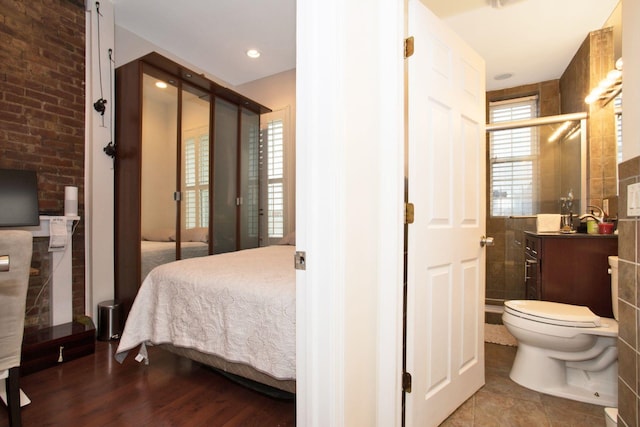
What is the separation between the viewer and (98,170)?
2840 mm

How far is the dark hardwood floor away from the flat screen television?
3.51 ft

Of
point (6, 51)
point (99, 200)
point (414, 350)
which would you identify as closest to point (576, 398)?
point (414, 350)

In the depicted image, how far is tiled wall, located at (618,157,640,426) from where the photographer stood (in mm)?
1159

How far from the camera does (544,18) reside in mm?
2545

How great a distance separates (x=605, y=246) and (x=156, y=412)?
2.97 meters

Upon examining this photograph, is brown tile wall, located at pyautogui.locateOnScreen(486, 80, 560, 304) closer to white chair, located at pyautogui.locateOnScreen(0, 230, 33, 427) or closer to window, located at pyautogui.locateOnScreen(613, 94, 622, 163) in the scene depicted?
window, located at pyautogui.locateOnScreen(613, 94, 622, 163)

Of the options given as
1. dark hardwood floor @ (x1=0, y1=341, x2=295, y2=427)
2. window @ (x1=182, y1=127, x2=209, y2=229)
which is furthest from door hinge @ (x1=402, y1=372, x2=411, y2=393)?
window @ (x1=182, y1=127, x2=209, y2=229)


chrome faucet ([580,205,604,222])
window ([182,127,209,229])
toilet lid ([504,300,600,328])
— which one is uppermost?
window ([182,127,209,229])

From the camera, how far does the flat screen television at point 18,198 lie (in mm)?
2180

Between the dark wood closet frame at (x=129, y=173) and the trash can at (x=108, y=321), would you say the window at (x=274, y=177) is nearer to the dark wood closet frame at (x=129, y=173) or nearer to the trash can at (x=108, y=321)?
the dark wood closet frame at (x=129, y=173)

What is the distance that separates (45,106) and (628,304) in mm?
3874

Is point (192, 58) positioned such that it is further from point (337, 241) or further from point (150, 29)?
point (337, 241)

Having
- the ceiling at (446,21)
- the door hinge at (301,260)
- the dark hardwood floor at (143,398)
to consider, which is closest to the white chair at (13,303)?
the dark hardwood floor at (143,398)

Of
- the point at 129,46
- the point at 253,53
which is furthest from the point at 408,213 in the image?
the point at 129,46
